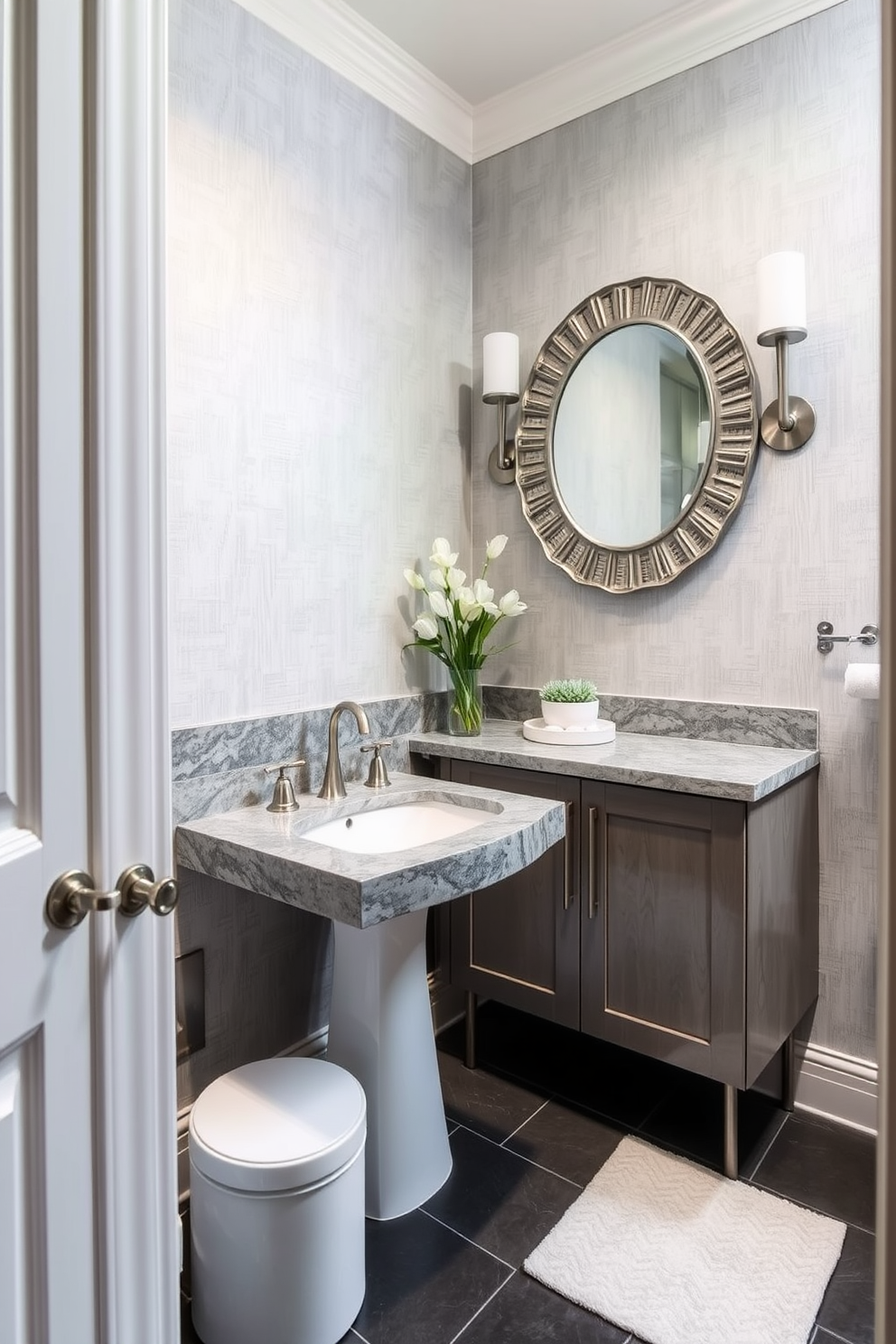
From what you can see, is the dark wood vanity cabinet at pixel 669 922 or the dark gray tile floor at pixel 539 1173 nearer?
the dark gray tile floor at pixel 539 1173

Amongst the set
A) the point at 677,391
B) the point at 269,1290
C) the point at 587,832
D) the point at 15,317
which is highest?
the point at 677,391

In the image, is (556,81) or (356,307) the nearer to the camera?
(356,307)

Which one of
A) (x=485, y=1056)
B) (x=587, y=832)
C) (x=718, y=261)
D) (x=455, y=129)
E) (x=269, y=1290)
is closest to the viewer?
(x=269, y=1290)

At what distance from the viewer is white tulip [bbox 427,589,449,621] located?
211 cm

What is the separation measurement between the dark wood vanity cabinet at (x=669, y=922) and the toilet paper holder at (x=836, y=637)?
11.9 inches

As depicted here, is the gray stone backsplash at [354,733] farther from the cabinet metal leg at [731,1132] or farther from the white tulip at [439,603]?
the cabinet metal leg at [731,1132]

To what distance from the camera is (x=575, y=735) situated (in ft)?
6.63

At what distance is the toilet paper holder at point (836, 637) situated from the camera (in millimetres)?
1825

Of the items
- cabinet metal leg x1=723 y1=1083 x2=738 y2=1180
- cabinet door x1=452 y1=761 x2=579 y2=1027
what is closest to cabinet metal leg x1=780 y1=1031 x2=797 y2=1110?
cabinet metal leg x1=723 y1=1083 x2=738 y2=1180

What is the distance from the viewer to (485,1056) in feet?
7.18

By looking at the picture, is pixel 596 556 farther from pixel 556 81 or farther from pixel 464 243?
pixel 556 81

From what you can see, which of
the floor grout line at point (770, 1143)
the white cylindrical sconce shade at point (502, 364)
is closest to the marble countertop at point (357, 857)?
the floor grout line at point (770, 1143)

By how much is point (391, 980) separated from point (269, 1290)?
52cm

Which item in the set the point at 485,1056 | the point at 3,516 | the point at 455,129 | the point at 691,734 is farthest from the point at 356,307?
the point at 485,1056
